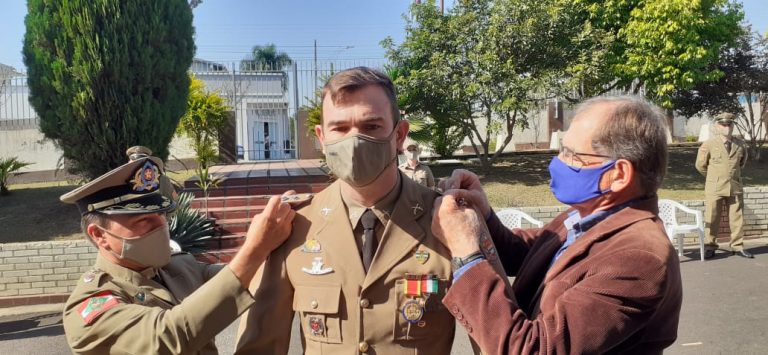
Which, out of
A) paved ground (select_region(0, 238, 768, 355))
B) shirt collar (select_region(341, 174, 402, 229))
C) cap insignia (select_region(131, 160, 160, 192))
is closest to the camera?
shirt collar (select_region(341, 174, 402, 229))

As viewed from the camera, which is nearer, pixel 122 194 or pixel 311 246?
pixel 311 246

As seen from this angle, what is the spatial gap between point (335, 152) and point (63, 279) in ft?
21.9

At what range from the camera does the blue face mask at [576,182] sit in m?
1.77

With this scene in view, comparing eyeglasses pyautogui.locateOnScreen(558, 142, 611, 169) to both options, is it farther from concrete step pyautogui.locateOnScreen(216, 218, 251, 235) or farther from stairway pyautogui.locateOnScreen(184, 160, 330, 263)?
concrete step pyautogui.locateOnScreen(216, 218, 251, 235)

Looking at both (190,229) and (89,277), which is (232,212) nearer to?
(190,229)

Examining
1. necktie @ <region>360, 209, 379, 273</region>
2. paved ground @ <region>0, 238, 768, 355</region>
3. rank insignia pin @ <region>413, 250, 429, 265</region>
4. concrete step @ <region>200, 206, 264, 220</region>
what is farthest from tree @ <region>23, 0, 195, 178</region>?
rank insignia pin @ <region>413, 250, 429, 265</region>

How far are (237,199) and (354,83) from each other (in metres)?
7.90

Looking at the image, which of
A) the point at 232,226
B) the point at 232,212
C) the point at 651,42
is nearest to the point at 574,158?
the point at 232,226

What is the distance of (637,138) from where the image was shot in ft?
5.55

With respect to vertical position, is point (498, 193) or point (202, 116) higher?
point (202, 116)

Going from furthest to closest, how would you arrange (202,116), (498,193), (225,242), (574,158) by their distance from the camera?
(202,116), (498,193), (225,242), (574,158)

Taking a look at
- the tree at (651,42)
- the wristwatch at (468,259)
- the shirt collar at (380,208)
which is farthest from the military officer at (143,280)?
the tree at (651,42)

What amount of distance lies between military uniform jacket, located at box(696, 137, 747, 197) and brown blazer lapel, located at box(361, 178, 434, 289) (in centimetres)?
765

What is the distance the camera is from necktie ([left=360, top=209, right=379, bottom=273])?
1.95m
